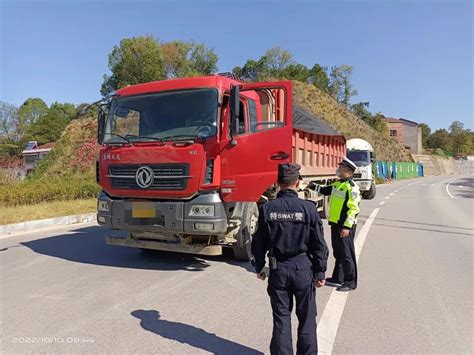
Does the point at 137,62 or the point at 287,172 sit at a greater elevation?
the point at 137,62

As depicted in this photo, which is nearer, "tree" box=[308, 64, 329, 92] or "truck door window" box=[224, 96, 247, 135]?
"truck door window" box=[224, 96, 247, 135]

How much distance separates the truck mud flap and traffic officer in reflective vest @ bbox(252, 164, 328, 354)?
2.67m

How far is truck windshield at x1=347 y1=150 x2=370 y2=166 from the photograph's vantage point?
19797 mm

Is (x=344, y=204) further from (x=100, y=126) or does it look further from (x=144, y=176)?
(x=100, y=126)

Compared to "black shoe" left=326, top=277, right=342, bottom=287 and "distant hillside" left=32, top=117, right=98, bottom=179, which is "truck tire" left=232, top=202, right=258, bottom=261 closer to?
"black shoe" left=326, top=277, right=342, bottom=287

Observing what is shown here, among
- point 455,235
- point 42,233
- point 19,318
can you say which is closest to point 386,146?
point 455,235

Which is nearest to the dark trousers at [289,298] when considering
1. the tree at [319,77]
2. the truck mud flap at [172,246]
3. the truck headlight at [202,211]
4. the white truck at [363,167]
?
the truck headlight at [202,211]

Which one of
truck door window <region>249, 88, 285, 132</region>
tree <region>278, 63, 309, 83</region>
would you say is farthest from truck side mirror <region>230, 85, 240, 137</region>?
tree <region>278, 63, 309, 83</region>

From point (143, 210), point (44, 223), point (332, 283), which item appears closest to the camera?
point (332, 283)

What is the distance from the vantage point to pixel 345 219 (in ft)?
16.4

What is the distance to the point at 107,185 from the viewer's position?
6113 millimetres

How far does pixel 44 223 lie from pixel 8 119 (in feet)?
222

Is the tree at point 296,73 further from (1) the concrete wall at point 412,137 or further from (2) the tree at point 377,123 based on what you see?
(1) the concrete wall at point 412,137

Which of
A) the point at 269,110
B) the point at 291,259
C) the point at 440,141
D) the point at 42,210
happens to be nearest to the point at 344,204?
the point at 291,259
